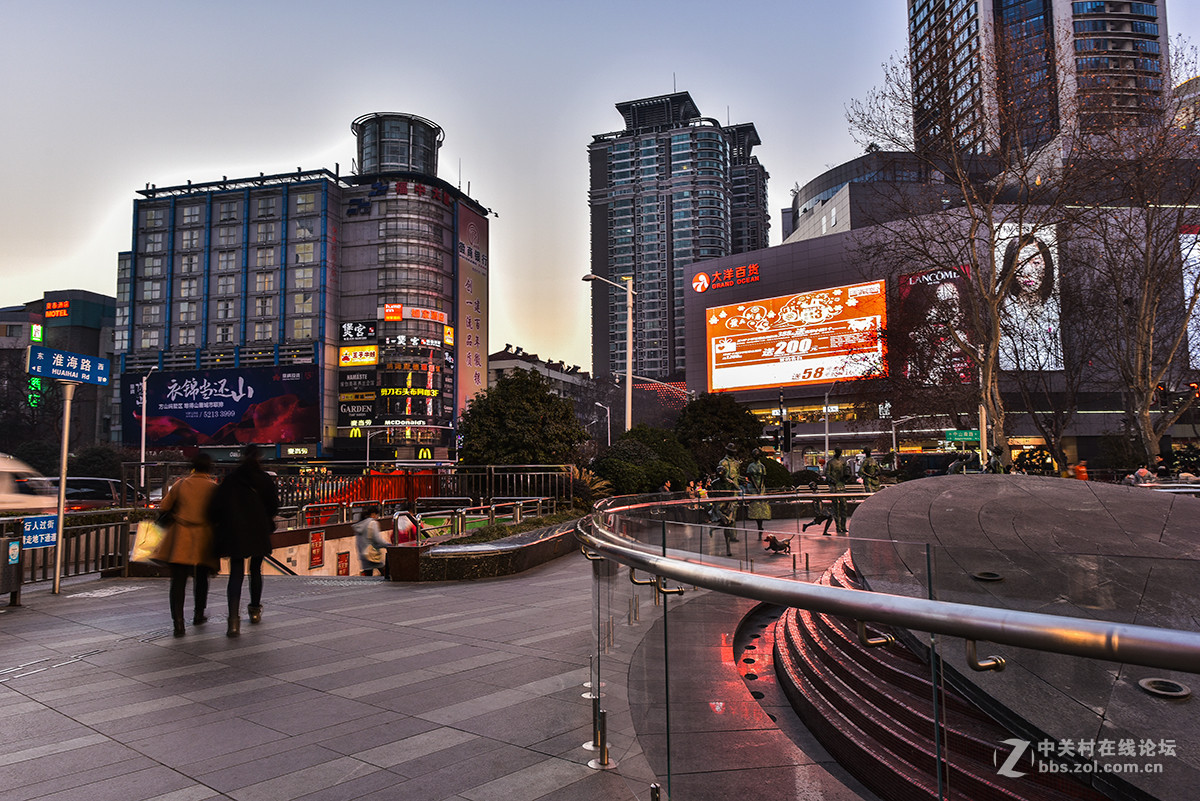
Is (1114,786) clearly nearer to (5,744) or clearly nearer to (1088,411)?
(5,744)

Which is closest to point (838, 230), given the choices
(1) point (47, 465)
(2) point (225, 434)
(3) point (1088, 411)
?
(3) point (1088, 411)

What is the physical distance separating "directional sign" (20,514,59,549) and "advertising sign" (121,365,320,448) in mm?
65793

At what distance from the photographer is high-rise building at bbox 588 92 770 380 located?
6801 inches

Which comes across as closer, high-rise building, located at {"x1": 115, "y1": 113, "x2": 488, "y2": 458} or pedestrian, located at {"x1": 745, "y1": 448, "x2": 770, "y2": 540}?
pedestrian, located at {"x1": 745, "y1": 448, "x2": 770, "y2": 540}

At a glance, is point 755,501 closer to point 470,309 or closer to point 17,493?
point 17,493

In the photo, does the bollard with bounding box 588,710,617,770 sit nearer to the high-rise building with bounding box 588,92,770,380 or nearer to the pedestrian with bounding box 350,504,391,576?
the pedestrian with bounding box 350,504,391,576

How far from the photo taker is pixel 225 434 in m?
73.2

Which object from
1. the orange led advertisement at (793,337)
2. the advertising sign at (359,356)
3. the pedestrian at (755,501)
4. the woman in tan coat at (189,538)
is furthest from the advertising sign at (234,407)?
the woman in tan coat at (189,538)

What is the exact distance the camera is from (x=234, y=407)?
240 feet

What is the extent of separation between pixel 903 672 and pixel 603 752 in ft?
5.40

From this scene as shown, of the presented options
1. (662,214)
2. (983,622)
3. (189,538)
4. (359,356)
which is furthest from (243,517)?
(662,214)

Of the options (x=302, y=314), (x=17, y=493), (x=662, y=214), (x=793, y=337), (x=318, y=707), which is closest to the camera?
(x=318, y=707)

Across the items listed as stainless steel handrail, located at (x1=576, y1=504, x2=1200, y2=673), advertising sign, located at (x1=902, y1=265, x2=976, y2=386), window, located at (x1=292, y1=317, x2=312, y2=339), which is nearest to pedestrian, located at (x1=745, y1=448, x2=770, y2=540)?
stainless steel handrail, located at (x1=576, y1=504, x2=1200, y2=673)

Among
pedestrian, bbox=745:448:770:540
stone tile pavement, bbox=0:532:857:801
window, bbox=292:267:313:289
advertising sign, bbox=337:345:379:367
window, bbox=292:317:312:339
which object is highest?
window, bbox=292:267:313:289
